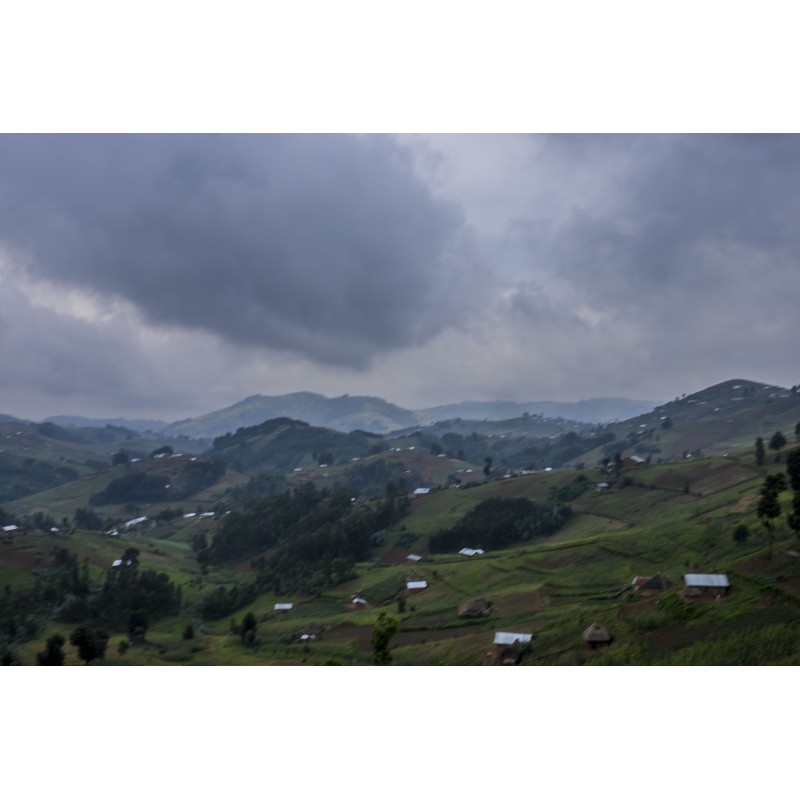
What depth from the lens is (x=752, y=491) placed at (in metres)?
70.5

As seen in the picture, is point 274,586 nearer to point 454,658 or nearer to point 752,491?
point 454,658

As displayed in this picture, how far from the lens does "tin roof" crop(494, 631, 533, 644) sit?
4350 cm

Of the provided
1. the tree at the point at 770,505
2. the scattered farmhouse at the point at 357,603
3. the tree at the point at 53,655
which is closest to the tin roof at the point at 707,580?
the tree at the point at 770,505

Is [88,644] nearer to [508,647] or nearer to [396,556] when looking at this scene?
[508,647]

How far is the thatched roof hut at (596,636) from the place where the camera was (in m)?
39.8

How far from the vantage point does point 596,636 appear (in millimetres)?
40125

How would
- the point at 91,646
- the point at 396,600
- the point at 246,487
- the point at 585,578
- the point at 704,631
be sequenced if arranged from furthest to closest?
Answer: the point at 246,487
the point at 396,600
the point at 585,578
the point at 91,646
the point at 704,631

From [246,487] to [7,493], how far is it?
7893 centimetres

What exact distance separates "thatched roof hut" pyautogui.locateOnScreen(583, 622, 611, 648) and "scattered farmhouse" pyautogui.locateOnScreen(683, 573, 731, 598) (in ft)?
21.2

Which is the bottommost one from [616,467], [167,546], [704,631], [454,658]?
[454,658]

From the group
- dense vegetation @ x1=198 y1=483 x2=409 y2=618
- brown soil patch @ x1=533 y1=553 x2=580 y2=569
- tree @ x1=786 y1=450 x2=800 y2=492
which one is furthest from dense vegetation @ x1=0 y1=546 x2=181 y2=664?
tree @ x1=786 y1=450 x2=800 y2=492

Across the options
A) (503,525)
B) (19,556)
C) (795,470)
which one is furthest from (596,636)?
(19,556)

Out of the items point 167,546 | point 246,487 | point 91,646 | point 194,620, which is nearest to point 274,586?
point 194,620

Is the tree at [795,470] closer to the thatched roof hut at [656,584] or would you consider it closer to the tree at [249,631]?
the thatched roof hut at [656,584]
